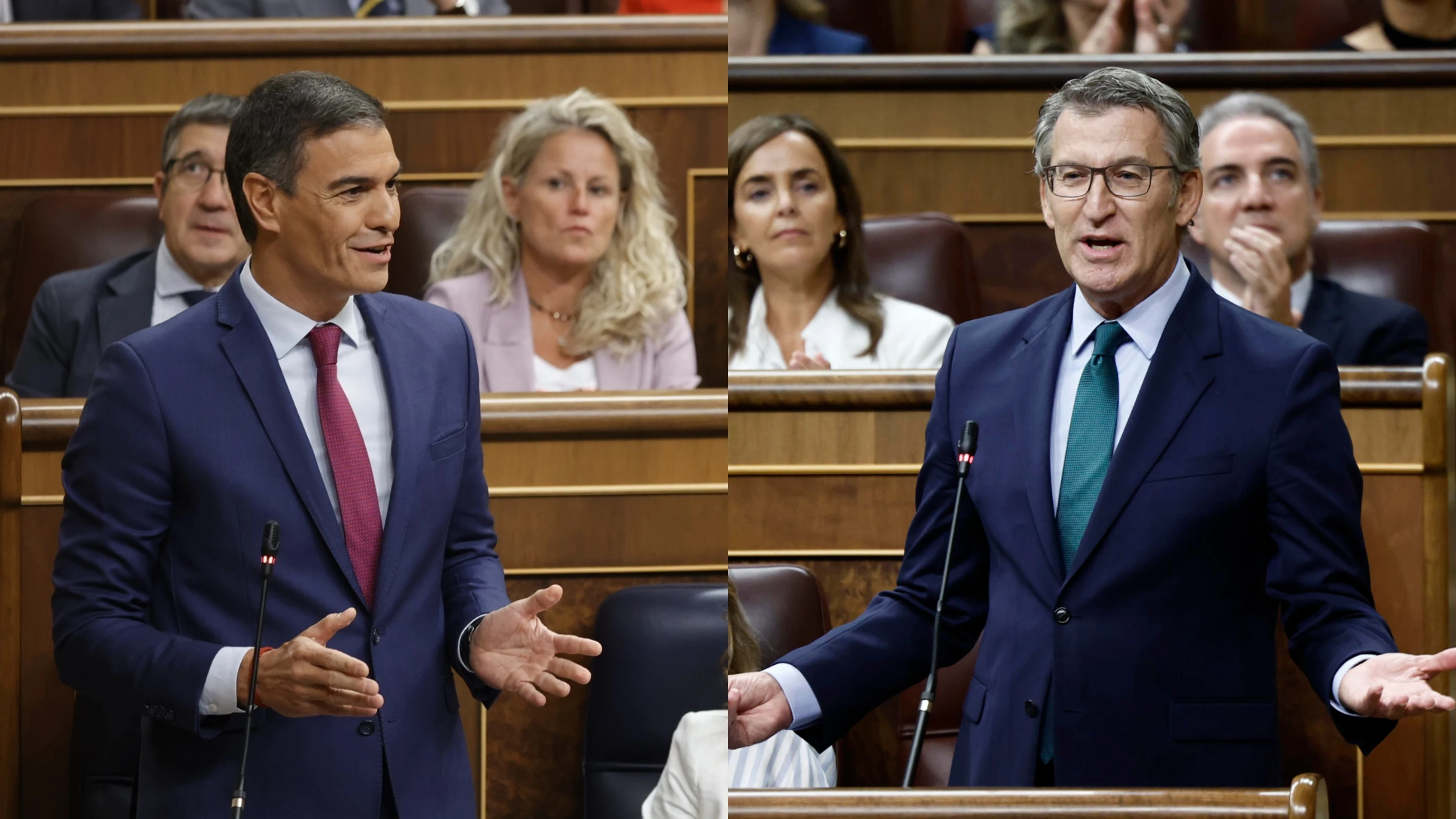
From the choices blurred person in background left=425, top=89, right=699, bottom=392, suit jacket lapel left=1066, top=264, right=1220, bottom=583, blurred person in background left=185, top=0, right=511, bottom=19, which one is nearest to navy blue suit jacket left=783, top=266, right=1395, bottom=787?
suit jacket lapel left=1066, top=264, right=1220, bottom=583

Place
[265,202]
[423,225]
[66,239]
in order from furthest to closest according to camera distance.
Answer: [423,225], [66,239], [265,202]

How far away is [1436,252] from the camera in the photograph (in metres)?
1.17

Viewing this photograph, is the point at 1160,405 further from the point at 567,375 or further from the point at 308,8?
the point at 308,8

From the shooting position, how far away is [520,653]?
629mm

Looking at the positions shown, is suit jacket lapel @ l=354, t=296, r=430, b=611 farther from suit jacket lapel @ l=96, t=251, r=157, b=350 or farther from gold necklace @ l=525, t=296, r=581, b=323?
gold necklace @ l=525, t=296, r=581, b=323

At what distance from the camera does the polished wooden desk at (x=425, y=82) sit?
89 centimetres

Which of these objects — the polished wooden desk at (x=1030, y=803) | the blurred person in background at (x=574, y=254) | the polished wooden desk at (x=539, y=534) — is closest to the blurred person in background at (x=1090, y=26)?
the blurred person in background at (x=574, y=254)

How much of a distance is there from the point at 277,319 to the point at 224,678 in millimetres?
149

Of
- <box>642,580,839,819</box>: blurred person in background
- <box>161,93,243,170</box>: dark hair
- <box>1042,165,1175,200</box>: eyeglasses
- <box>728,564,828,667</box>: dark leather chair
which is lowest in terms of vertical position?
<box>642,580,839,819</box>: blurred person in background

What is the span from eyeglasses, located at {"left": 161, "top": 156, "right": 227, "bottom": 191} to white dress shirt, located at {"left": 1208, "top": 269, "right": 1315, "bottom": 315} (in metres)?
0.68

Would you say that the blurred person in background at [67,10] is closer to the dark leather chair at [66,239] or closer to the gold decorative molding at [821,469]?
the dark leather chair at [66,239]

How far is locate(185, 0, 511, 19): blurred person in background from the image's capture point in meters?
0.97

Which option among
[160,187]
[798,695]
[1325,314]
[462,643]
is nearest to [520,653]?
[462,643]

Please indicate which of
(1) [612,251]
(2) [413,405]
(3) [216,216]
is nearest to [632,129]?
(1) [612,251]
